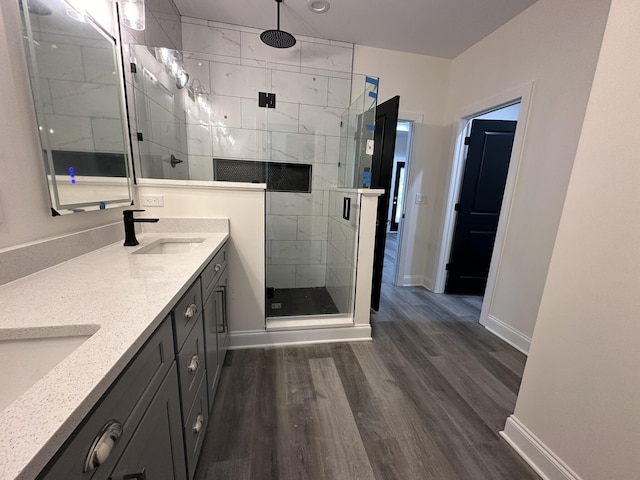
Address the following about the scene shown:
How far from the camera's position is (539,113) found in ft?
6.98

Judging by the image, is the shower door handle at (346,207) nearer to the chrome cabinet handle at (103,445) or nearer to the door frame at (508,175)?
the door frame at (508,175)

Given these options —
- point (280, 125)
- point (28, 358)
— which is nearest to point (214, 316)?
point (28, 358)

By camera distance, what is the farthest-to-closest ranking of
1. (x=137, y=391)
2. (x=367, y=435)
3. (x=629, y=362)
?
(x=367, y=435) < (x=629, y=362) < (x=137, y=391)

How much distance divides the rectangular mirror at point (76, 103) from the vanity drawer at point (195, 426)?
1.01 metres

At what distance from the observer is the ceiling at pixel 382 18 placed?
2238 millimetres

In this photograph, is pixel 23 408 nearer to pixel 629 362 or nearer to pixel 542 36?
pixel 629 362

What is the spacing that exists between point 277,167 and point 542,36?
257 cm

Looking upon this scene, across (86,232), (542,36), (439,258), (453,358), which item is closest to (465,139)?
(542,36)

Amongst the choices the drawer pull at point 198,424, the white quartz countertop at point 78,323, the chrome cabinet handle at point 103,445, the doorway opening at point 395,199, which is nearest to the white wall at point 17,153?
the white quartz countertop at point 78,323

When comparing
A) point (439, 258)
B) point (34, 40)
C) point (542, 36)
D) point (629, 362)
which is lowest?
point (439, 258)

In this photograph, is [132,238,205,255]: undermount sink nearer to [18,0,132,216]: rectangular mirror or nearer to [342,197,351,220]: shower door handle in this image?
[18,0,132,216]: rectangular mirror

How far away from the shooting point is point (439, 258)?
3.31 metres

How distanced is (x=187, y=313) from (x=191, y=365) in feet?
0.76

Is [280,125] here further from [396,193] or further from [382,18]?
[396,193]
